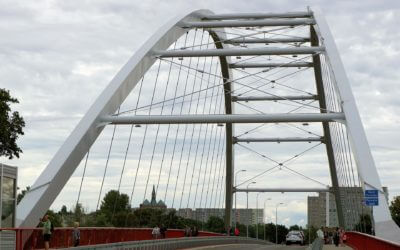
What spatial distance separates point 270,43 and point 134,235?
13705 mm

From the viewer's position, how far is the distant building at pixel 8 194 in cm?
2275

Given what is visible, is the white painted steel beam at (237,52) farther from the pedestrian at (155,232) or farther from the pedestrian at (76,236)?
the pedestrian at (76,236)

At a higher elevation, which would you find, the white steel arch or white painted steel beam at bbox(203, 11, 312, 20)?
white painted steel beam at bbox(203, 11, 312, 20)

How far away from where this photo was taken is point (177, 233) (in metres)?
47.6

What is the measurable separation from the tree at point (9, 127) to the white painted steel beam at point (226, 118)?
1460 centimetres

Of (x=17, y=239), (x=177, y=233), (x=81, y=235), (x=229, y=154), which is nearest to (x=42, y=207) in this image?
(x=81, y=235)

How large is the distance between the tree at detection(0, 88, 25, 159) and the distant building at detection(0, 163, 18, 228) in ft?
62.2

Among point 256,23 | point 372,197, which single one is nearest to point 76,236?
point 372,197

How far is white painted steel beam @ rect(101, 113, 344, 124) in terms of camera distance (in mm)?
29875

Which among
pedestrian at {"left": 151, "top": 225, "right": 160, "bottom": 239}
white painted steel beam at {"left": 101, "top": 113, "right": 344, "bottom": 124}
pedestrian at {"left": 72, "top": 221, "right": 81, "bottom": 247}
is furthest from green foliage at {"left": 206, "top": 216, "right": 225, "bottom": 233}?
pedestrian at {"left": 72, "top": 221, "right": 81, "bottom": 247}

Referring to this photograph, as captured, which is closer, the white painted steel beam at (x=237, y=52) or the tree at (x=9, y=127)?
the white painted steel beam at (x=237, y=52)

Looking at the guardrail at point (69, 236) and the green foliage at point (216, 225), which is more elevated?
the green foliage at point (216, 225)

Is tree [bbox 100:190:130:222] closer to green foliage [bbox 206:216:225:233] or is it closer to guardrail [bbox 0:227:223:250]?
green foliage [bbox 206:216:225:233]

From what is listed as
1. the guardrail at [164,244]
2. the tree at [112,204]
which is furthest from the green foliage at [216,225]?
the guardrail at [164,244]
